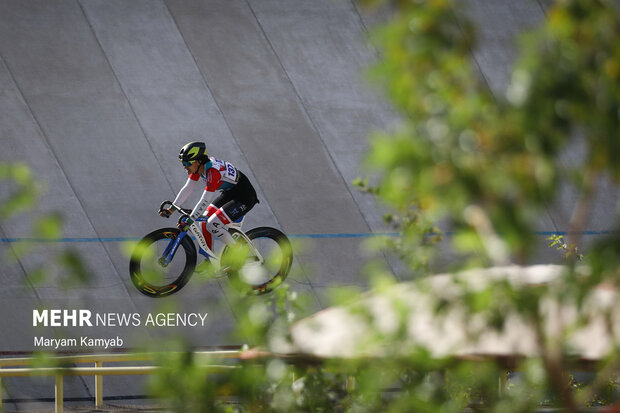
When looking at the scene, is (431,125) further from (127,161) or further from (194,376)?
(127,161)

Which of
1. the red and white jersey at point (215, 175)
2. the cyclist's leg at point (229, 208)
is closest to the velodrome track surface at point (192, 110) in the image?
the cyclist's leg at point (229, 208)

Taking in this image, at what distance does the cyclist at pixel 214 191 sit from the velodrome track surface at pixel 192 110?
5222mm

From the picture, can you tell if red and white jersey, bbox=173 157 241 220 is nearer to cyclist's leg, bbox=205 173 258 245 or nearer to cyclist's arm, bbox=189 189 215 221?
cyclist's arm, bbox=189 189 215 221

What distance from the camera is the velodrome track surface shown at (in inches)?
768

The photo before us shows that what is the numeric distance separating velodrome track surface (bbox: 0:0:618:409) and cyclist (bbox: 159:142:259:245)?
5222 mm

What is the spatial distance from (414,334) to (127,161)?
686 inches

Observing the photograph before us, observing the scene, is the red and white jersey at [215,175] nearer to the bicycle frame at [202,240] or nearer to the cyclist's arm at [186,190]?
the cyclist's arm at [186,190]

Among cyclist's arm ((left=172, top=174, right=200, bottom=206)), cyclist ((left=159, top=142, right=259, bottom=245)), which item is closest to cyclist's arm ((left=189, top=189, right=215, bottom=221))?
cyclist ((left=159, top=142, right=259, bottom=245))

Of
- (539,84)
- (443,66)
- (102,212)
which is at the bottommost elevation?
(539,84)

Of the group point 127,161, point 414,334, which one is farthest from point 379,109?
point 414,334

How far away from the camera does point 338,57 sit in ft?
68.5

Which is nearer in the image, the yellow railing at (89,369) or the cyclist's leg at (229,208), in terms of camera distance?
the yellow railing at (89,369)

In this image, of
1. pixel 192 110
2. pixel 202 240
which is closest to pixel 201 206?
pixel 202 240

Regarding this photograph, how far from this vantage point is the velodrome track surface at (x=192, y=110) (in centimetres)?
1950
